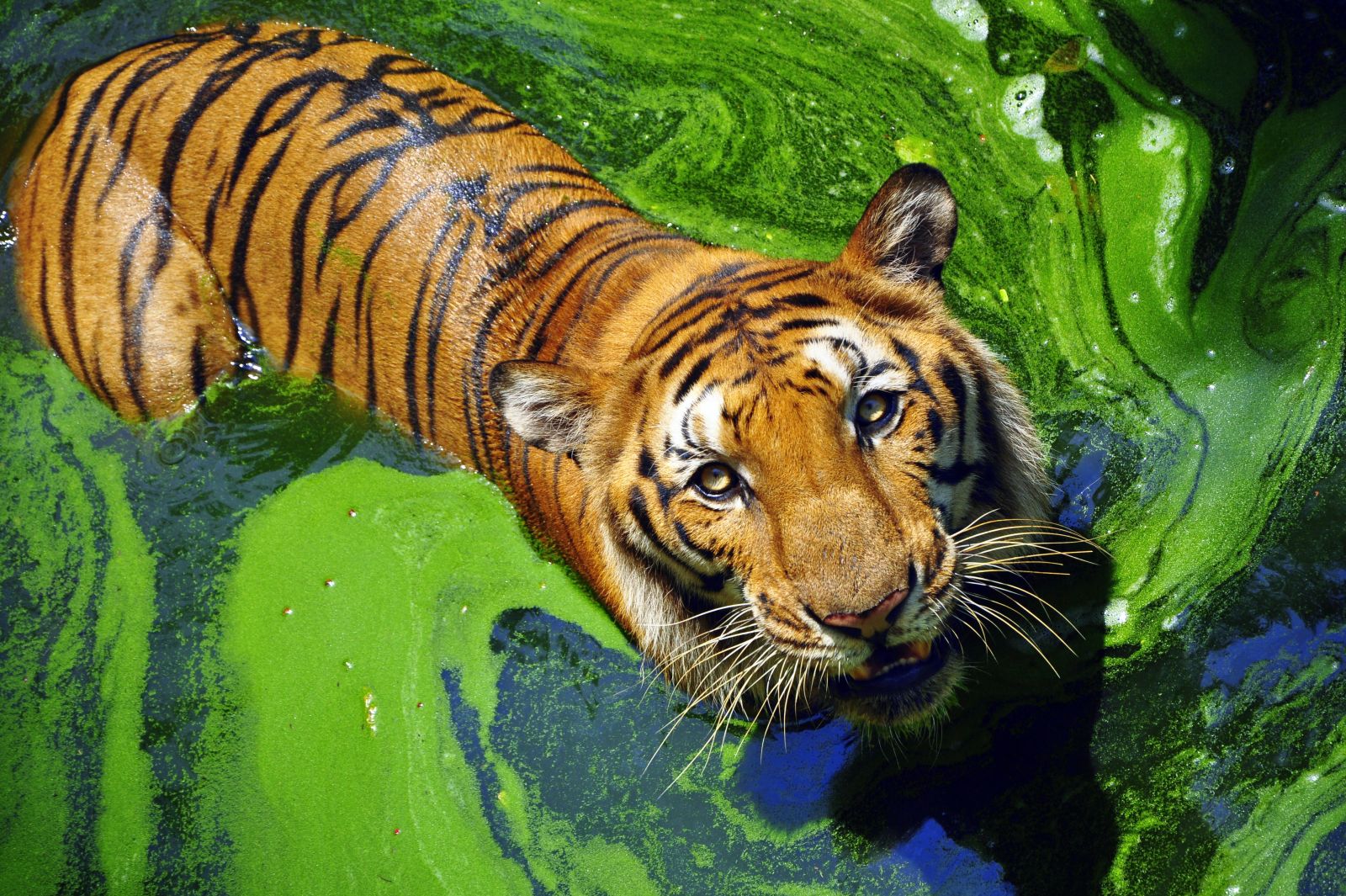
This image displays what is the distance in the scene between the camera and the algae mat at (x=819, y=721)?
2.17 meters

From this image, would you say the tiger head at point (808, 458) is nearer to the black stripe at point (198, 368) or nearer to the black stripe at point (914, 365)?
the black stripe at point (914, 365)

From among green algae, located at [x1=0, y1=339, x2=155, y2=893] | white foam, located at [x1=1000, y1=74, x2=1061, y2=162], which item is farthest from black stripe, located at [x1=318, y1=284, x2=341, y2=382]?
white foam, located at [x1=1000, y1=74, x2=1061, y2=162]

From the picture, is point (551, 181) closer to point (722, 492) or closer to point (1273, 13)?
point (722, 492)

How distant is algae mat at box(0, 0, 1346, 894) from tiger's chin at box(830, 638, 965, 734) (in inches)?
12.8

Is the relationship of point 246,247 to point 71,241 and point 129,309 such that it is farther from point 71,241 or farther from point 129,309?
point 71,241

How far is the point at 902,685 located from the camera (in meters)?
1.90

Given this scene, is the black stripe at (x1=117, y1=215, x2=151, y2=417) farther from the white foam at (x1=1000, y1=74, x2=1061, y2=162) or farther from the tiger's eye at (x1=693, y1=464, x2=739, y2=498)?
the white foam at (x1=1000, y1=74, x2=1061, y2=162)

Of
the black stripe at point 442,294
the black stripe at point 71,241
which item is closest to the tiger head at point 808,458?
the black stripe at point 442,294

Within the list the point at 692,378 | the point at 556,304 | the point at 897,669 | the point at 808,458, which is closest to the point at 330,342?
the point at 556,304

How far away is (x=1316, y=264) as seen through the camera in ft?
8.35

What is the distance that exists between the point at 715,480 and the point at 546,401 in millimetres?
357

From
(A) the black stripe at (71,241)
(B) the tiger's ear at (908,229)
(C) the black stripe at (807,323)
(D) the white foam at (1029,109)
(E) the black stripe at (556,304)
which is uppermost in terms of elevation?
(D) the white foam at (1029,109)

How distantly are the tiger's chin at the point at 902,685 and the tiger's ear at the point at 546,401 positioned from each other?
674mm

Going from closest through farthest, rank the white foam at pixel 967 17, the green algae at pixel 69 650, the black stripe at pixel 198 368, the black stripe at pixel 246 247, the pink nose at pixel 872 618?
the pink nose at pixel 872 618 → the green algae at pixel 69 650 → the black stripe at pixel 246 247 → the black stripe at pixel 198 368 → the white foam at pixel 967 17
